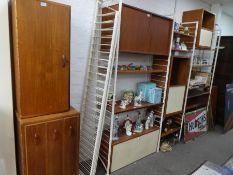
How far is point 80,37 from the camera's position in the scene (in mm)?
2174

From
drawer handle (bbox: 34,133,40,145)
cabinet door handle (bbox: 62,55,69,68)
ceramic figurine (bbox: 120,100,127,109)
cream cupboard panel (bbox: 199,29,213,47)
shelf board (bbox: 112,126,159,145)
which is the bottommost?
shelf board (bbox: 112,126,159,145)

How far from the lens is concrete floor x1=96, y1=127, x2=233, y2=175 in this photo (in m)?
2.52

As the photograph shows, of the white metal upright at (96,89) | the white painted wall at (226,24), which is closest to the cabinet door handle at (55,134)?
the white metal upright at (96,89)

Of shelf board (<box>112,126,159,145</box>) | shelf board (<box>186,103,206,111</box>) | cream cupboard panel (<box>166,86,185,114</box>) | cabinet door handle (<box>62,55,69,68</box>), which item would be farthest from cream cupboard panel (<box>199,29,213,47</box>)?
cabinet door handle (<box>62,55,69,68</box>)

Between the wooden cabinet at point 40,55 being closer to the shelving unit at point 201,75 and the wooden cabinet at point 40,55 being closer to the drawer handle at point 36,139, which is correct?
the drawer handle at point 36,139

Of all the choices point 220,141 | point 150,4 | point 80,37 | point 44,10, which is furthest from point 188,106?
point 44,10

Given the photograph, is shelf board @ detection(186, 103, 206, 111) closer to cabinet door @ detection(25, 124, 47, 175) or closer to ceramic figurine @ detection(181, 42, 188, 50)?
ceramic figurine @ detection(181, 42, 188, 50)

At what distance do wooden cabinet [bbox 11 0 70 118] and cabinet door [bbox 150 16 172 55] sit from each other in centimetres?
124

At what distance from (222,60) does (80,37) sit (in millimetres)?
3602

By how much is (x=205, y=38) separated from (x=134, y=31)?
1777mm

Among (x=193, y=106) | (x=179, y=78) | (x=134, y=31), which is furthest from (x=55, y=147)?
(x=193, y=106)

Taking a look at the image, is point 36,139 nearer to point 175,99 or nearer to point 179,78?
point 175,99

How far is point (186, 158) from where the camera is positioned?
2881 mm

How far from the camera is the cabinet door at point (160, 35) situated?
2.48 meters
